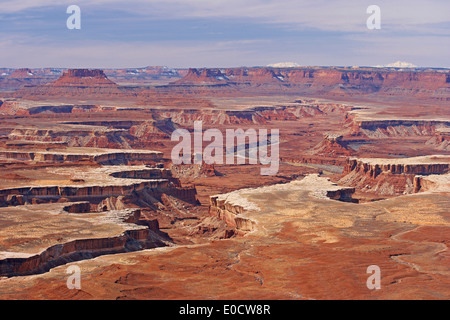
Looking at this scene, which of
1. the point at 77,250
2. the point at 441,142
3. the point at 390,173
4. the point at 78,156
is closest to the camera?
the point at 77,250

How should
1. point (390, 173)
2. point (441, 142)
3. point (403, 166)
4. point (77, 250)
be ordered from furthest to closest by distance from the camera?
point (441, 142) < point (390, 173) < point (403, 166) < point (77, 250)

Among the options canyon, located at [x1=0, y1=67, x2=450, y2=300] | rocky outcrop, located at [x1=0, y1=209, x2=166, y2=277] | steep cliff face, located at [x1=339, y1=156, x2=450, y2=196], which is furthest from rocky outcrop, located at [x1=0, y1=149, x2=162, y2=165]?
rocky outcrop, located at [x1=0, y1=209, x2=166, y2=277]

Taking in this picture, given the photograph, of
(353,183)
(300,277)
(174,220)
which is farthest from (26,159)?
(300,277)

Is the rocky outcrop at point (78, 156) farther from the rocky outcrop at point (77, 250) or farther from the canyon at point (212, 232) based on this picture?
the rocky outcrop at point (77, 250)

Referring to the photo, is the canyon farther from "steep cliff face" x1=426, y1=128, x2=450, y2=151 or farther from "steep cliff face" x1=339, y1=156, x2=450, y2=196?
"steep cliff face" x1=426, y1=128, x2=450, y2=151

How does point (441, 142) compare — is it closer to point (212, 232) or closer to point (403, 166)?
point (403, 166)

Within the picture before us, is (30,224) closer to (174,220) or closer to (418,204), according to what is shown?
(174,220)

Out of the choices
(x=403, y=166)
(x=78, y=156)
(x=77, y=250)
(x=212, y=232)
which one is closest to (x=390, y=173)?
(x=403, y=166)

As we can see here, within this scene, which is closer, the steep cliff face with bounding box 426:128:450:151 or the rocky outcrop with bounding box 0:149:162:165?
the rocky outcrop with bounding box 0:149:162:165

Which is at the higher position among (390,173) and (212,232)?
(390,173)

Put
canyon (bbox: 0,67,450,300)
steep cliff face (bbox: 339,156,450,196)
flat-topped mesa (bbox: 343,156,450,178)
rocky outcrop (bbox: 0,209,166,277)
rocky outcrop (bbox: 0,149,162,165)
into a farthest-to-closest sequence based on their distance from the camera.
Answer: rocky outcrop (bbox: 0,149,162,165), flat-topped mesa (bbox: 343,156,450,178), steep cliff face (bbox: 339,156,450,196), rocky outcrop (bbox: 0,209,166,277), canyon (bbox: 0,67,450,300)

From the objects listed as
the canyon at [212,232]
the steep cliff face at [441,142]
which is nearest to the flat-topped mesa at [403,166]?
the canyon at [212,232]
